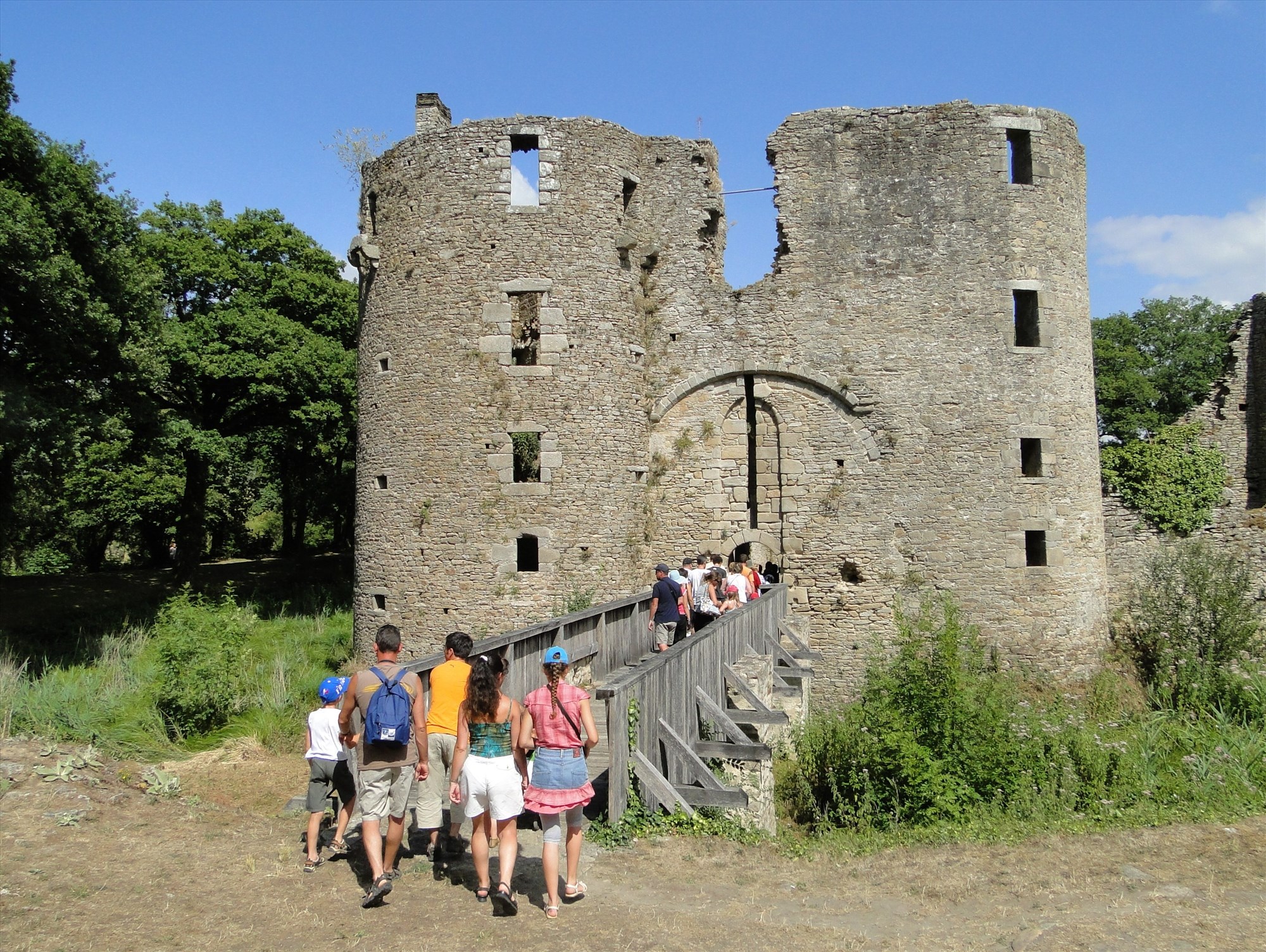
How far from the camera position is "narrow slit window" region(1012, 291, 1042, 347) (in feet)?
53.7

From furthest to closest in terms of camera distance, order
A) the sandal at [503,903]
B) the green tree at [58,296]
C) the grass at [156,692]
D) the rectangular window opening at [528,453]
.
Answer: the rectangular window opening at [528,453], the green tree at [58,296], the grass at [156,692], the sandal at [503,903]

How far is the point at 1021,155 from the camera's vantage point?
1675cm

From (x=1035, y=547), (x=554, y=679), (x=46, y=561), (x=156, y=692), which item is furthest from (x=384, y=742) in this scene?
(x=46, y=561)

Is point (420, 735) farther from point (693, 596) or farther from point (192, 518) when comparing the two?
point (192, 518)

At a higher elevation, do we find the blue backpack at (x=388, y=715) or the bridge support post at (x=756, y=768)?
the blue backpack at (x=388, y=715)

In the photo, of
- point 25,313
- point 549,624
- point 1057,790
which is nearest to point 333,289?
point 25,313

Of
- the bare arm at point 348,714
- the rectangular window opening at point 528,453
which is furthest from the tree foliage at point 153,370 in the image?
the bare arm at point 348,714

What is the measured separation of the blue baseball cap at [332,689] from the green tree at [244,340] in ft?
52.4

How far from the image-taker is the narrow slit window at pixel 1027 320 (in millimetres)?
16359

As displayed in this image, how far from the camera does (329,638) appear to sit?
1828cm

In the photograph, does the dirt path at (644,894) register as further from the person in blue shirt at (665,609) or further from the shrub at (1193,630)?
the shrub at (1193,630)

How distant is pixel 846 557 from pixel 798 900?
33.4 ft

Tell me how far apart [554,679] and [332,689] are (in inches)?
74.0

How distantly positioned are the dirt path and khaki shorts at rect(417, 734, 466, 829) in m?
0.36
